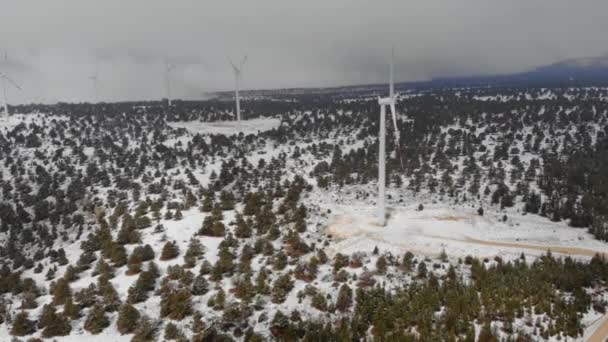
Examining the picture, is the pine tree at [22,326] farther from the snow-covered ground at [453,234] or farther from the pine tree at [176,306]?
the snow-covered ground at [453,234]

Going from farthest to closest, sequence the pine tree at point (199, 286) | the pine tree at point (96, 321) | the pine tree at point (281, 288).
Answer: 1. the pine tree at point (199, 286)
2. the pine tree at point (281, 288)
3. the pine tree at point (96, 321)

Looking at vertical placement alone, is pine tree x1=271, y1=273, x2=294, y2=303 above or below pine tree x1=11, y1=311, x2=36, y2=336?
above

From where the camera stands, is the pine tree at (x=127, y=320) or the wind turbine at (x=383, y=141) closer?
the pine tree at (x=127, y=320)

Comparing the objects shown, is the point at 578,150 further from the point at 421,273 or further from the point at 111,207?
the point at 111,207

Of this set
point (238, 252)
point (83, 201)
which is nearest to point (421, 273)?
point (238, 252)

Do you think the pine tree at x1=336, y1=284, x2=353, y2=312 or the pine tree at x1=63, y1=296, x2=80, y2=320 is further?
the pine tree at x1=63, y1=296, x2=80, y2=320

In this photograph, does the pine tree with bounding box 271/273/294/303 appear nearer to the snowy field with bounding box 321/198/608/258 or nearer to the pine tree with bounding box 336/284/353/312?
the pine tree with bounding box 336/284/353/312

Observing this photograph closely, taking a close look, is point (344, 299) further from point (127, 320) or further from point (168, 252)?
point (168, 252)

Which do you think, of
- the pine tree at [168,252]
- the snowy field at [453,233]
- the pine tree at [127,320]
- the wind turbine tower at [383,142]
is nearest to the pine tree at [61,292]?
the pine tree at [127,320]

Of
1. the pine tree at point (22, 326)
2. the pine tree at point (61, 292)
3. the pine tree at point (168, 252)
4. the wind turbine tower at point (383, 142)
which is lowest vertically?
the pine tree at point (22, 326)

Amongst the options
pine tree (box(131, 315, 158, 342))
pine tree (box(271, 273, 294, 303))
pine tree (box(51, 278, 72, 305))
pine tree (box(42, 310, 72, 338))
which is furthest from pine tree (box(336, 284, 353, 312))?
pine tree (box(51, 278, 72, 305))

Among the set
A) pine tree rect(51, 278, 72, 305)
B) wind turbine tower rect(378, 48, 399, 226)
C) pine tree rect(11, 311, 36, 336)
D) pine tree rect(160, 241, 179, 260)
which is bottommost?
pine tree rect(11, 311, 36, 336)
